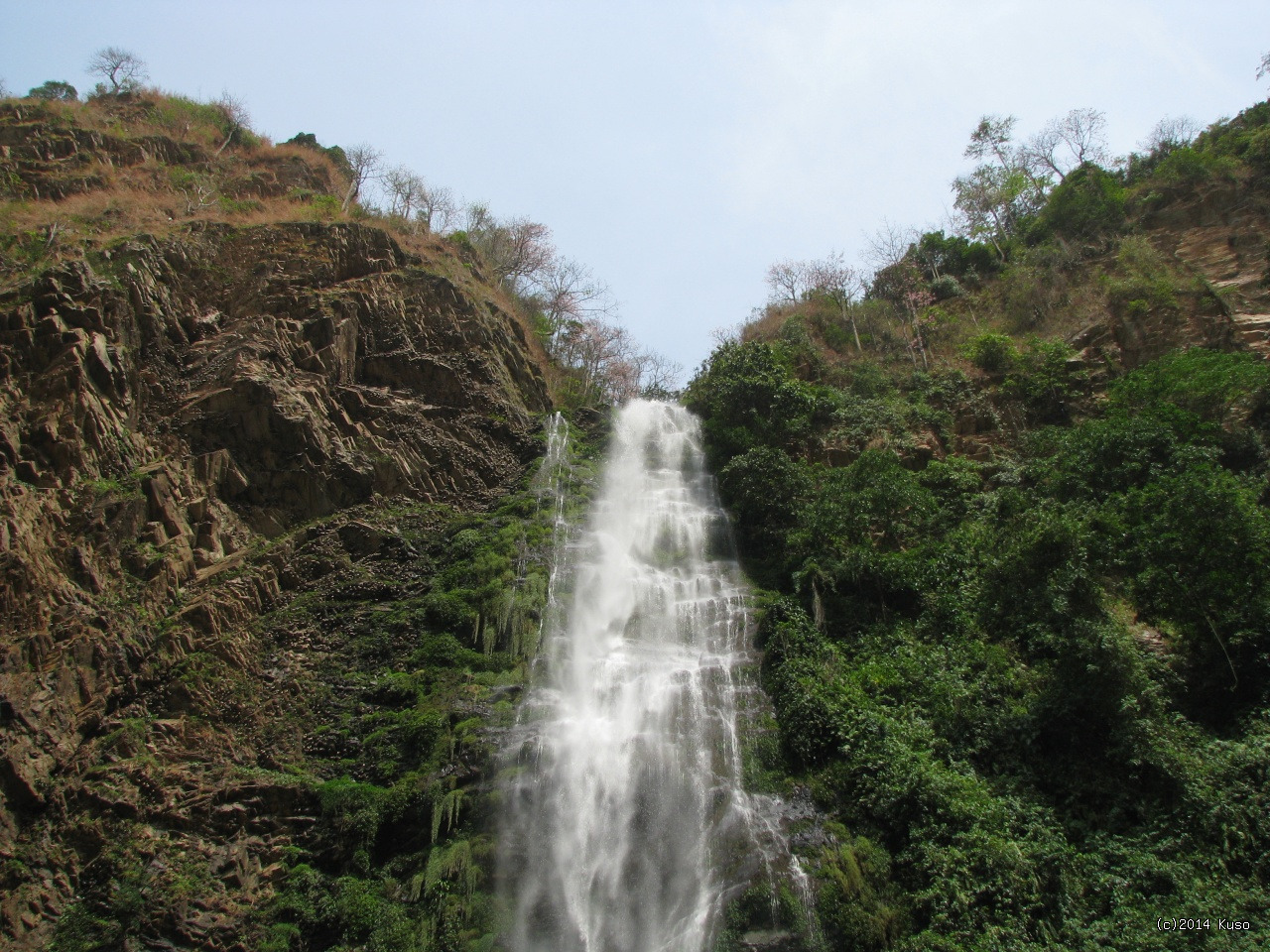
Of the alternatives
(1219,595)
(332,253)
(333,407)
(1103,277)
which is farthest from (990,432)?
(332,253)

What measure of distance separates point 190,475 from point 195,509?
2.70ft

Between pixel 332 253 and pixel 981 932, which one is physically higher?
pixel 332 253

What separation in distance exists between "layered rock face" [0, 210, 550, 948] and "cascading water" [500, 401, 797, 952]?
13.7ft

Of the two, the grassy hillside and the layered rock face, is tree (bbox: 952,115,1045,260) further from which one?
the layered rock face

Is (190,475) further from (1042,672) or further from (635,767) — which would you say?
(1042,672)

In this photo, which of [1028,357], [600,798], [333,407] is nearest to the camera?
[600,798]

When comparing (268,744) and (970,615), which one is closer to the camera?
(268,744)

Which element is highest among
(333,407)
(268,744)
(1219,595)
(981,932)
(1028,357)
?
(1028,357)

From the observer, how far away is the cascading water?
10789 millimetres

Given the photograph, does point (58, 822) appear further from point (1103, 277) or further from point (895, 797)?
→ point (1103, 277)

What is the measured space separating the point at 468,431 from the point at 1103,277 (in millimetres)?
21753

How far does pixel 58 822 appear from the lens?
1068 cm

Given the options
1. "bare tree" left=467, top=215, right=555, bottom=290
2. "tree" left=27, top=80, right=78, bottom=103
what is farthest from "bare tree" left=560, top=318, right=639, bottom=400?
"tree" left=27, top=80, right=78, bottom=103

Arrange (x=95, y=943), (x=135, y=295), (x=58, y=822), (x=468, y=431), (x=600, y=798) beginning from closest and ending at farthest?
→ (x=95, y=943)
(x=58, y=822)
(x=600, y=798)
(x=135, y=295)
(x=468, y=431)
